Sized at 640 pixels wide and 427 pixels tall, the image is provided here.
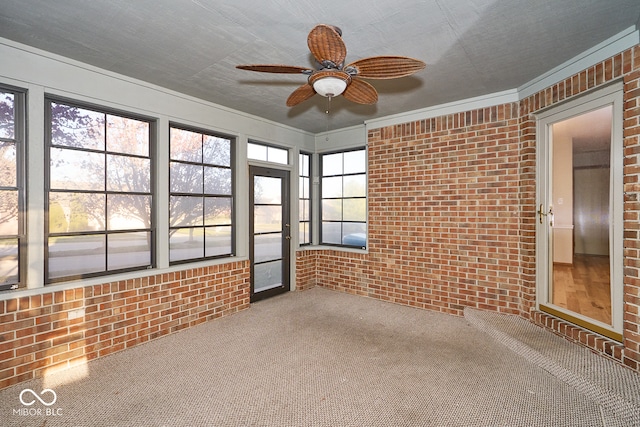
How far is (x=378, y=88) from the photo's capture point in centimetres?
346

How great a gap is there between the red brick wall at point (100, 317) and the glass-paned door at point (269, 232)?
0.73 metres

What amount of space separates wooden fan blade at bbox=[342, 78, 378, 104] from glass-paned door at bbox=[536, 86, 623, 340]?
2036 millimetres

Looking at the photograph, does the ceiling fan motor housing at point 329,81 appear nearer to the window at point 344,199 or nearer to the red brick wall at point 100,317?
the red brick wall at point 100,317

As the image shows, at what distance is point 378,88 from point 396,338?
9.06ft

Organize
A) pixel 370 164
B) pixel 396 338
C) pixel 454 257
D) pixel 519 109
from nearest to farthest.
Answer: pixel 396 338 → pixel 519 109 → pixel 454 257 → pixel 370 164

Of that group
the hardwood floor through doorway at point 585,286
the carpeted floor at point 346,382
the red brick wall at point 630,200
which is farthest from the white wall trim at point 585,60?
the carpeted floor at point 346,382

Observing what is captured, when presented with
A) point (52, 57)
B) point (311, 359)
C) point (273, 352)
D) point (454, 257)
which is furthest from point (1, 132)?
point (454, 257)

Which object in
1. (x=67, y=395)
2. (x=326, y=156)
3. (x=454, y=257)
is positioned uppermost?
(x=326, y=156)

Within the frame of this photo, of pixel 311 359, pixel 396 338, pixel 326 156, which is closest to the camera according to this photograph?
pixel 311 359

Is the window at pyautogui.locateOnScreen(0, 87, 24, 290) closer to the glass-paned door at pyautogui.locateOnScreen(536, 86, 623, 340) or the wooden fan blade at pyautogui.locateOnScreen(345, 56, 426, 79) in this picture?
the wooden fan blade at pyautogui.locateOnScreen(345, 56, 426, 79)

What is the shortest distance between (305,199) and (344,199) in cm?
73

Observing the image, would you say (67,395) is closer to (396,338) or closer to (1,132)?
(1,132)

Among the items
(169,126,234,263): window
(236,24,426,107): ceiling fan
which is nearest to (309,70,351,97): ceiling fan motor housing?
(236,24,426,107): ceiling fan

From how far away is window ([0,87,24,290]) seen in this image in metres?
2.52
